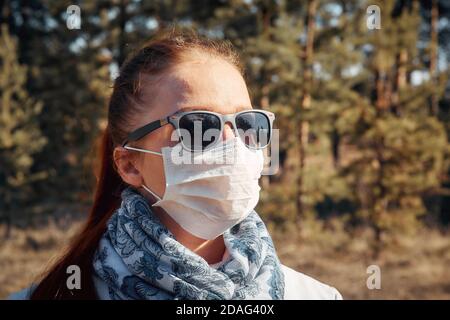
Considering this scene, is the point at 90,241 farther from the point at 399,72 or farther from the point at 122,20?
the point at 122,20

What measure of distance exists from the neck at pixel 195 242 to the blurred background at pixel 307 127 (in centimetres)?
709

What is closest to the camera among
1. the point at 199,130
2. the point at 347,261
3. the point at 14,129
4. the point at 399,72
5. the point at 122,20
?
the point at 199,130

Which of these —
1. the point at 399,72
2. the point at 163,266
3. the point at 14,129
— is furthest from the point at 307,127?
the point at 163,266

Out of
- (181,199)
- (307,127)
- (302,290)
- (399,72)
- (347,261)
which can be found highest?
(399,72)

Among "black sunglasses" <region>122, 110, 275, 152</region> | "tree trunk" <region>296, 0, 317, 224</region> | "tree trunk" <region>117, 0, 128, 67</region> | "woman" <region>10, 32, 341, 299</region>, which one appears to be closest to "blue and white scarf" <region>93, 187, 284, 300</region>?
"woman" <region>10, 32, 341, 299</region>

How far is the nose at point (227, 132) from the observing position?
1.85 metres

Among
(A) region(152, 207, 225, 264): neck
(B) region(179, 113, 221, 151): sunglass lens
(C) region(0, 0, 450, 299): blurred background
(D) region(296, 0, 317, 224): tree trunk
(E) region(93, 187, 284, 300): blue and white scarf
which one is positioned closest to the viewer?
(E) region(93, 187, 284, 300): blue and white scarf

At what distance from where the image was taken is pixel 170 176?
6.14 feet

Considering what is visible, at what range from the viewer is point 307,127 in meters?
12.7

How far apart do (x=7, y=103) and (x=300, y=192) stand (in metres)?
9.03

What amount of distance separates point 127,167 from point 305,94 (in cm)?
1049

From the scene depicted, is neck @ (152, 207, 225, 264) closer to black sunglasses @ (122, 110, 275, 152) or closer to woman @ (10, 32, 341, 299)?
woman @ (10, 32, 341, 299)

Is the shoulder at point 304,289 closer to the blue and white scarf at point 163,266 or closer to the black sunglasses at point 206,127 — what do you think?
the blue and white scarf at point 163,266

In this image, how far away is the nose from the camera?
6.06ft
